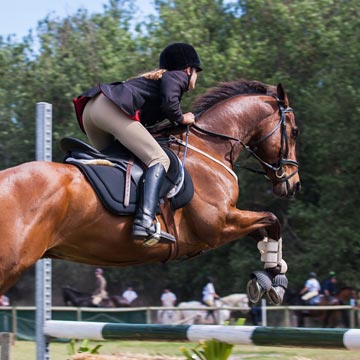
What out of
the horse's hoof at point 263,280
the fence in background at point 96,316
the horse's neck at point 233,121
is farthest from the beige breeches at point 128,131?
the fence in background at point 96,316

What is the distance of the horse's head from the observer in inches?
260

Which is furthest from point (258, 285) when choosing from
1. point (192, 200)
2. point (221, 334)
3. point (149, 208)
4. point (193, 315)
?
point (193, 315)

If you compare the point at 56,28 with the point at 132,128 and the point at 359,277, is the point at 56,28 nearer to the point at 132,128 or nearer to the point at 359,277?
the point at 359,277

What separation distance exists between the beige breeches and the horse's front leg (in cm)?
77

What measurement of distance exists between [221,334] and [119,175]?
134 cm

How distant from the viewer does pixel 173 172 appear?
5844mm

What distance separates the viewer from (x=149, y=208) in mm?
5531

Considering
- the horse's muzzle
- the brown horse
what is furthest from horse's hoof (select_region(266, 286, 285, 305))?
the horse's muzzle

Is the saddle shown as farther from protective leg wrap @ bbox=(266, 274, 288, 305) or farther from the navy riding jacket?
protective leg wrap @ bbox=(266, 274, 288, 305)

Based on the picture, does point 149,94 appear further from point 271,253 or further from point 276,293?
point 276,293

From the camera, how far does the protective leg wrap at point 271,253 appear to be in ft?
20.9

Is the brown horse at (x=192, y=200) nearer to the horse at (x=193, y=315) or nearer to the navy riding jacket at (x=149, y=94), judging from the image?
the navy riding jacket at (x=149, y=94)

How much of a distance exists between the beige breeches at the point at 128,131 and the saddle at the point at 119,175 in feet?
0.32

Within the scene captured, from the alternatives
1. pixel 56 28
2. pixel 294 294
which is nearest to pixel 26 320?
pixel 294 294
